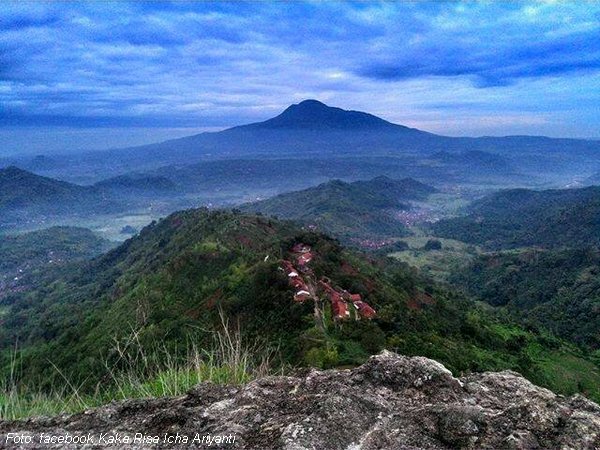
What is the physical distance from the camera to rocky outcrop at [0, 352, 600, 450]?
224 cm

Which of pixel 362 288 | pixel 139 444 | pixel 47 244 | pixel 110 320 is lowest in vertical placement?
pixel 47 244

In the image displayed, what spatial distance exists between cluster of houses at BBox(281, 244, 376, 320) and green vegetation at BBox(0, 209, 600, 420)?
1.61ft

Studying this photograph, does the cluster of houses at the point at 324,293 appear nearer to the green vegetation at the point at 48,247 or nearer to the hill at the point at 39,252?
the hill at the point at 39,252

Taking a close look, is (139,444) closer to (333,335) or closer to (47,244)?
(333,335)

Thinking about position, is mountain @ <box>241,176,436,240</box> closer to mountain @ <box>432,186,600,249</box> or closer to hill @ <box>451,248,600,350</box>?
mountain @ <box>432,186,600,249</box>

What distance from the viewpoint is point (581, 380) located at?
102 ft

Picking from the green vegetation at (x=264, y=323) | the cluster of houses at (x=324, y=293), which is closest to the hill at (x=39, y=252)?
the green vegetation at (x=264, y=323)

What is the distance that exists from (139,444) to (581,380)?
35.8m

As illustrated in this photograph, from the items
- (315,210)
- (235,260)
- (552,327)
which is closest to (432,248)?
(315,210)

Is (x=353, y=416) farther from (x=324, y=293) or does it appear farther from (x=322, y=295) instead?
(x=324, y=293)

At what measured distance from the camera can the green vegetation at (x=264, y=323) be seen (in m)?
17.1

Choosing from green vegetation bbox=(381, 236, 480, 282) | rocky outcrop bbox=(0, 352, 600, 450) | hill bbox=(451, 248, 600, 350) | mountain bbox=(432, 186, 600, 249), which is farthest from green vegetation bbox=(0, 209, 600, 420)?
mountain bbox=(432, 186, 600, 249)

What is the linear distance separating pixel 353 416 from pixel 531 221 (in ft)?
483

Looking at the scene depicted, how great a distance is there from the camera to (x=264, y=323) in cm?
2148
